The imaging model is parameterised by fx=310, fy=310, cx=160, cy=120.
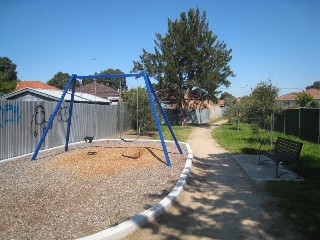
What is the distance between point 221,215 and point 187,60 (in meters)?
24.8

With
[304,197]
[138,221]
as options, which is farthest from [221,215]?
[304,197]

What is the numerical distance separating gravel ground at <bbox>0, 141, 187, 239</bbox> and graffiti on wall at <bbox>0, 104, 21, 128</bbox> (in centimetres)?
124

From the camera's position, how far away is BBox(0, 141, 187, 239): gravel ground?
183 inches

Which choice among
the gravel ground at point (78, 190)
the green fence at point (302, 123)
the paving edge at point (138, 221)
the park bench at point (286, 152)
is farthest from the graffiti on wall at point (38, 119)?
the green fence at point (302, 123)

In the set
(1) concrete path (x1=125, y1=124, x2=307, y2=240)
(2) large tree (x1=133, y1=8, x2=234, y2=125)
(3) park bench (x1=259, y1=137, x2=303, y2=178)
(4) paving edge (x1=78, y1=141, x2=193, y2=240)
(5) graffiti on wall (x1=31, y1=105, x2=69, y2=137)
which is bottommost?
(1) concrete path (x1=125, y1=124, x2=307, y2=240)

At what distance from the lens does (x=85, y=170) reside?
26.3 ft

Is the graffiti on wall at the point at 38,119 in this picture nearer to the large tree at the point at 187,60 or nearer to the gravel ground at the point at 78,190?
the gravel ground at the point at 78,190

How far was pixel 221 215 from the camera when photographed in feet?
17.2

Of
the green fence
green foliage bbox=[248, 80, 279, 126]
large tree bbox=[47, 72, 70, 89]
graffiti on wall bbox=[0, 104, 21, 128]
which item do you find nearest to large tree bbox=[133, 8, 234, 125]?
the green fence

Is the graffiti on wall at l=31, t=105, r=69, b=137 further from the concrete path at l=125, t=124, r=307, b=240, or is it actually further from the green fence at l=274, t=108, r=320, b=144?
the green fence at l=274, t=108, r=320, b=144

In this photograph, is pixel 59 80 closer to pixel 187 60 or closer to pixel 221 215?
pixel 187 60

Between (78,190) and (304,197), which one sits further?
(78,190)

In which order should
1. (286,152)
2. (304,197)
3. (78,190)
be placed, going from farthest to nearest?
(286,152) < (78,190) < (304,197)

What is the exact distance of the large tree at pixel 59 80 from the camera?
96.7 meters
